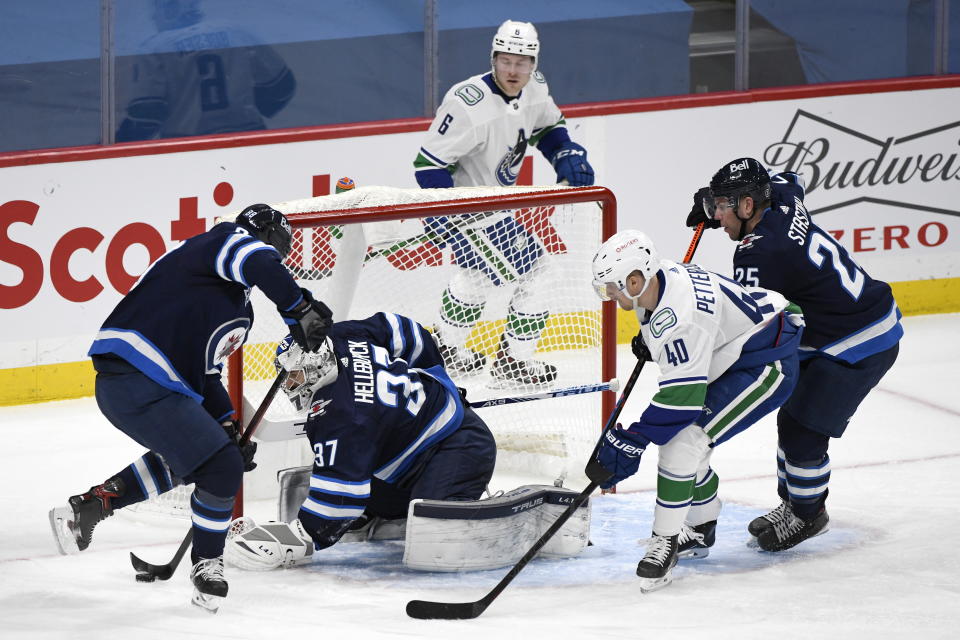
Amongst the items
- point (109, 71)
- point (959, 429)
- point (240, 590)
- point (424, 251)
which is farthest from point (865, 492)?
point (109, 71)

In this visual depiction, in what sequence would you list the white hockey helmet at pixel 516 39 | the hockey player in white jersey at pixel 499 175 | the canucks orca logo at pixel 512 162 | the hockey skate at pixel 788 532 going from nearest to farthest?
Result: 1. the hockey skate at pixel 788 532
2. the hockey player in white jersey at pixel 499 175
3. the white hockey helmet at pixel 516 39
4. the canucks orca logo at pixel 512 162

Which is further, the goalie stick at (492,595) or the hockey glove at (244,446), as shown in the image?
the hockey glove at (244,446)

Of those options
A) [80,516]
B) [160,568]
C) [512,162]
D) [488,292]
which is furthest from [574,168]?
[80,516]

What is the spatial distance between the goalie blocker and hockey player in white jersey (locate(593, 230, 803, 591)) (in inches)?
8.4

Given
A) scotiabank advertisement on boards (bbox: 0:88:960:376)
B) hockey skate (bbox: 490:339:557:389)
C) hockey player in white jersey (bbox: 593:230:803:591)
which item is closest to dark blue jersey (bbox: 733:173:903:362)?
hockey player in white jersey (bbox: 593:230:803:591)

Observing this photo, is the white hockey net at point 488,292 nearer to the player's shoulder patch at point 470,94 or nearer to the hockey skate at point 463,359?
the hockey skate at point 463,359

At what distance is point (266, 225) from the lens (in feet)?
13.0

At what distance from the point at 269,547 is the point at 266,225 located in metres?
0.87

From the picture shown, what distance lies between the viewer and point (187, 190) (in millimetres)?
6129

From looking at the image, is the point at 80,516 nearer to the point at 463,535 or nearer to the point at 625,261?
the point at 463,535

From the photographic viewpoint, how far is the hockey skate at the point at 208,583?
3.91m

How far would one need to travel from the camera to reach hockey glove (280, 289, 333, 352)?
12.5 ft

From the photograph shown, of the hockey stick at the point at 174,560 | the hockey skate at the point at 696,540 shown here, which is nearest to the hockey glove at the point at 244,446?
the hockey stick at the point at 174,560

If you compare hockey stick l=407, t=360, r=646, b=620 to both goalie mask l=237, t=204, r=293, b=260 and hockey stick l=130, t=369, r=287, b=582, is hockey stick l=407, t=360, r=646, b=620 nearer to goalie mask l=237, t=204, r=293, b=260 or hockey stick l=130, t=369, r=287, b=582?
hockey stick l=130, t=369, r=287, b=582
